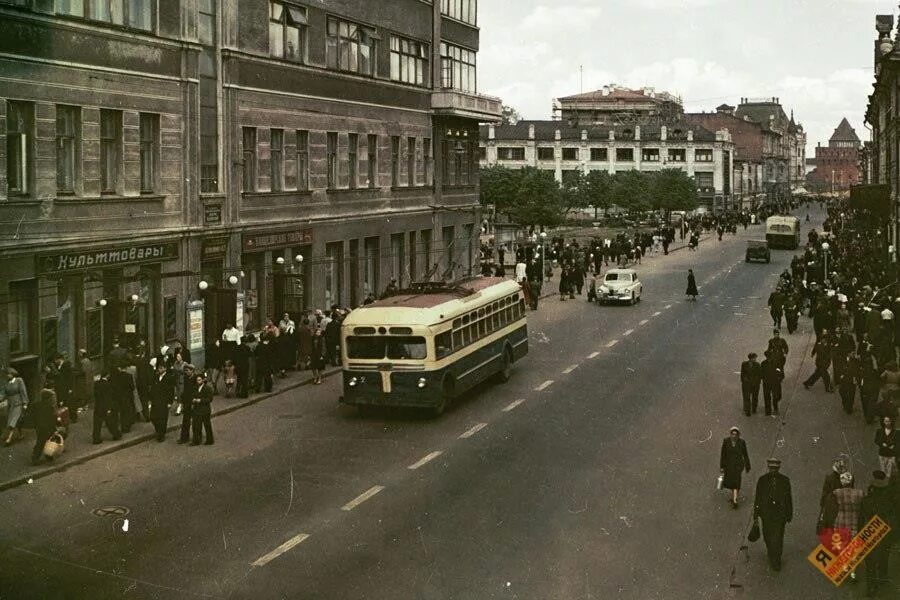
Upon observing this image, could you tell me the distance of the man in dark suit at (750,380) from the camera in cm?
2580

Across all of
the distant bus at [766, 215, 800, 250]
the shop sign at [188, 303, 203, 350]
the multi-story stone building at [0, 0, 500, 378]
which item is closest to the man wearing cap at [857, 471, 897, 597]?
the multi-story stone building at [0, 0, 500, 378]

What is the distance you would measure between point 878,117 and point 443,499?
71933 mm

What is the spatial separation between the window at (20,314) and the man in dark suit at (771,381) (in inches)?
644

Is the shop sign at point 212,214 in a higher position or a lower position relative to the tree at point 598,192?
lower

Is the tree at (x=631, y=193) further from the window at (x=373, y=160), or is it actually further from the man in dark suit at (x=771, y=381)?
the man in dark suit at (x=771, y=381)

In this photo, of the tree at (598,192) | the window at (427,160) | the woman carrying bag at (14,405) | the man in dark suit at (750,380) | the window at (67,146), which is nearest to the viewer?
the woman carrying bag at (14,405)

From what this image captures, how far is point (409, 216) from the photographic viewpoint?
48.3 metres

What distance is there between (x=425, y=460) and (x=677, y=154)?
141079 mm

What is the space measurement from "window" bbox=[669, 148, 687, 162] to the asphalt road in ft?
428

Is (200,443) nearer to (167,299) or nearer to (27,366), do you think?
(27,366)

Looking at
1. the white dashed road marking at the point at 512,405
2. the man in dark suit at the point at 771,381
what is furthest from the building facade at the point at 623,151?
the man in dark suit at the point at 771,381

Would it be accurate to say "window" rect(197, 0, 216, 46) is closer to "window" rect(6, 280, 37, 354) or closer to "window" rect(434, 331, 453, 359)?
"window" rect(6, 280, 37, 354)

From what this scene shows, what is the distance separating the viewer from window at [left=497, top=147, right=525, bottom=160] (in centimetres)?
15950

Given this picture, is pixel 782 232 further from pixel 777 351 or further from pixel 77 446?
pixel 77 446
